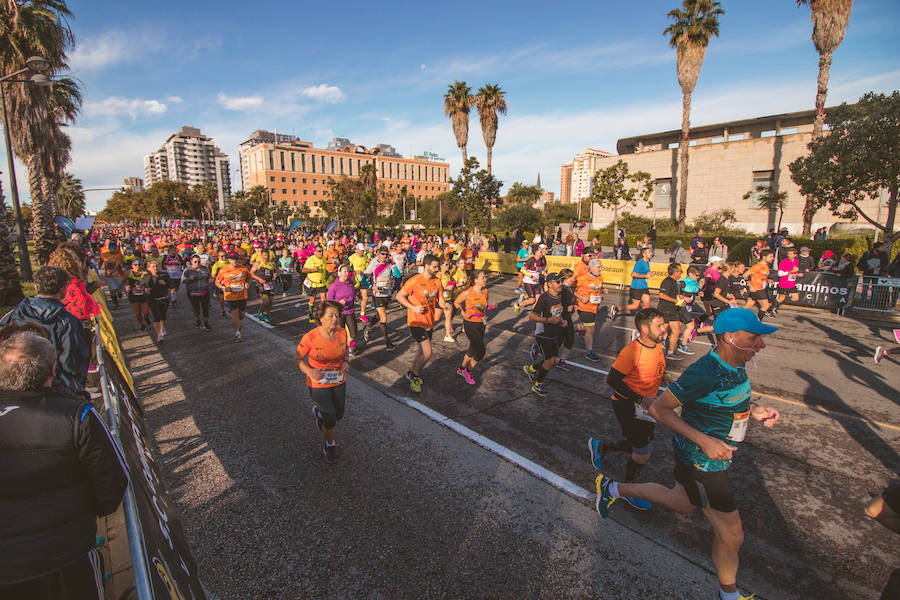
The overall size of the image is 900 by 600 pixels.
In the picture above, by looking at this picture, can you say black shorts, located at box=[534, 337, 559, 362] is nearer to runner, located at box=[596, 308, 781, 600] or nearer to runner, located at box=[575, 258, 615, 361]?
runner, located at box=[575, 258, 615, 361]

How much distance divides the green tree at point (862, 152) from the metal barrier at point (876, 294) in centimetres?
398

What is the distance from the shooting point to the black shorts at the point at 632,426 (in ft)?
13.6

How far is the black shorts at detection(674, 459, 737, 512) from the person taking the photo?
115 inches

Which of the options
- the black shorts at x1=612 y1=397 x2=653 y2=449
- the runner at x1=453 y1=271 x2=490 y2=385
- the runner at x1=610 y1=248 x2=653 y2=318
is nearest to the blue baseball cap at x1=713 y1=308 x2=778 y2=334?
the black shorts at x1=612 y1=397 x2=653 y2=449

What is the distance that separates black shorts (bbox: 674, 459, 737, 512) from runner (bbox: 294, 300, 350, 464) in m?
3.30

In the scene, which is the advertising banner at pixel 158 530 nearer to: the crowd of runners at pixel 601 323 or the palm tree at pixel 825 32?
the crowd of runners at pixel 601 323

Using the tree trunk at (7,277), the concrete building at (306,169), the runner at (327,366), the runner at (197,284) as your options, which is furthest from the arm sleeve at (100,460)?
the concrete building at (306,169)

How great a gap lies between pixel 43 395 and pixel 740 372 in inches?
160

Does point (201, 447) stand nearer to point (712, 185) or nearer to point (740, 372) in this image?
point (740, 372)

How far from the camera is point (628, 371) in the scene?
4.27 meters

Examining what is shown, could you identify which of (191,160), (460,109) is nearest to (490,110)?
(460,109)

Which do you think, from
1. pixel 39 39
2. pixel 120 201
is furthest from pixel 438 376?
pixel 120 201

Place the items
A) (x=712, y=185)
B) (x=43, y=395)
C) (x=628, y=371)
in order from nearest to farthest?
(x=43, y=395)
(x=628, y=371)
(x=712, y=185)

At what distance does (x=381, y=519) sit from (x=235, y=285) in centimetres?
741
